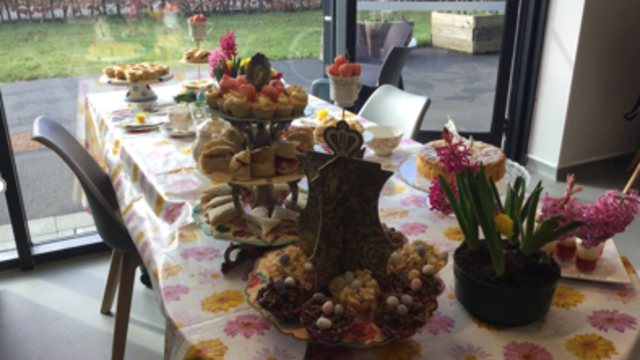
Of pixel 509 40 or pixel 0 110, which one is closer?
pixel 0 110

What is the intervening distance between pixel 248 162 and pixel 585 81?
285cm

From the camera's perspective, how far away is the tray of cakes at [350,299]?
76 centimetres

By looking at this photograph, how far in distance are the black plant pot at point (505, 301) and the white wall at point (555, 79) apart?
2690mm

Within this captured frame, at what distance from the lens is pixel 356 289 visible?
83cm

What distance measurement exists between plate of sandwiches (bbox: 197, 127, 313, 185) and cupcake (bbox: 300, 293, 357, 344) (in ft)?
1.11

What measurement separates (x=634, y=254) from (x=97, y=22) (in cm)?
281

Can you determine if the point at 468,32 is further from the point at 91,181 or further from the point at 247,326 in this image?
the point at 247,326

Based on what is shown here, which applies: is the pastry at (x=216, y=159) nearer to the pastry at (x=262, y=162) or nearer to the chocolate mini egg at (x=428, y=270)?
the pastry at (x=262, y=162)

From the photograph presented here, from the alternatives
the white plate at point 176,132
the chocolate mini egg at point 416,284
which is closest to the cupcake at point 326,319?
the chocolate mini egg at point 416,284

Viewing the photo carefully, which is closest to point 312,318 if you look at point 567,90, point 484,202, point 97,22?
point 484,202

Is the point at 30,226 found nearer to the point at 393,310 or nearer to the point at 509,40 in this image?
the point at 393,310

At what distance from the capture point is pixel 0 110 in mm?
2145

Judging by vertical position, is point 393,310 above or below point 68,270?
above

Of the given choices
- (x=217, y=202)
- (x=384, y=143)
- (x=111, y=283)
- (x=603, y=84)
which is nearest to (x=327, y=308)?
(x=217, y=202)
